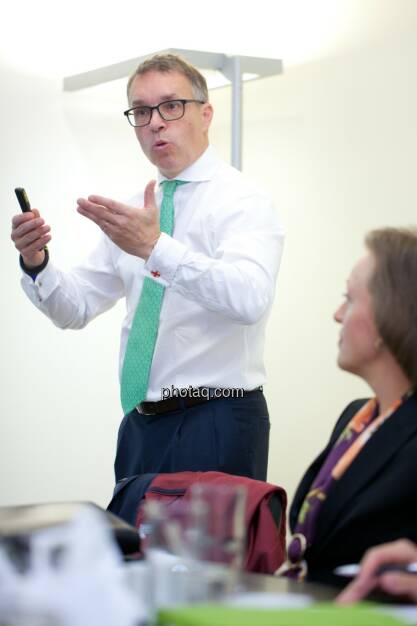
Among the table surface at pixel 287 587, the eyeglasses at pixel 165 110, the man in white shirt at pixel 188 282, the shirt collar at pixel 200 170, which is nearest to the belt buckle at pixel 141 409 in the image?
the man in white shirt at pixel 188 282

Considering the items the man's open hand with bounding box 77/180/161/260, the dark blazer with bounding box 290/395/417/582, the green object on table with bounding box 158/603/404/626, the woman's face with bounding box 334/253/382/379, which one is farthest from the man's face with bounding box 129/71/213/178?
the green object on table with bounding box 158/603/404/626

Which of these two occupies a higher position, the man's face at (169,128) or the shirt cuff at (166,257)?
the man's face at (169,128)

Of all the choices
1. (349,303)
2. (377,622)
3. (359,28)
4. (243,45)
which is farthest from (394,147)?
(377,622)

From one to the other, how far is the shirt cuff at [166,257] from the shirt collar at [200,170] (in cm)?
43

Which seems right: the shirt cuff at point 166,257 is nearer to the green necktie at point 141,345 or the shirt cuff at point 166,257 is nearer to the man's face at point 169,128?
the green necktie at point 141,345

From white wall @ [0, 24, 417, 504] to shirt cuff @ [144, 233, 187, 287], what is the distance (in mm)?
1936

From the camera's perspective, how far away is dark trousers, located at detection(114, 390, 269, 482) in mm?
2850

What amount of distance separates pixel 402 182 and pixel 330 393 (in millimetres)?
985

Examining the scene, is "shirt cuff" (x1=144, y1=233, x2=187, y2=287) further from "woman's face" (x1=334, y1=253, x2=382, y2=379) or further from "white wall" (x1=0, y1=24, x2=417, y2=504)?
"white wall" (x1=0, y1=24, x2=417, y2=504)

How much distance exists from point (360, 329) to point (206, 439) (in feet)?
3.43

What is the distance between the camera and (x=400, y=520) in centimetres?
169

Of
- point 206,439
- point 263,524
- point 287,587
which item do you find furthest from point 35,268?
point 287,587

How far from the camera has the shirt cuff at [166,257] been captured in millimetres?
2693

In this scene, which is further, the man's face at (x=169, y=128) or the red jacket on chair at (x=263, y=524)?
the man's face at (x=169, y=128)
